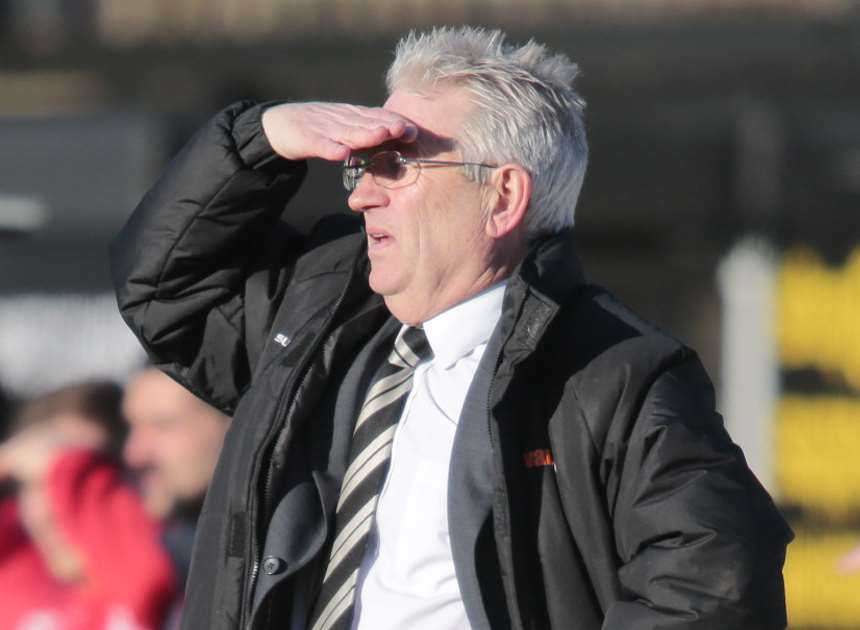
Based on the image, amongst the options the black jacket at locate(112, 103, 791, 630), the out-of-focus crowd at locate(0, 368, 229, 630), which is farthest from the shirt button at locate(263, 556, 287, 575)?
the out-of-focus crowd at locate(0, 368, 229, 630)

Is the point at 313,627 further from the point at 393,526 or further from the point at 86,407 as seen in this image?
the point at 86,407

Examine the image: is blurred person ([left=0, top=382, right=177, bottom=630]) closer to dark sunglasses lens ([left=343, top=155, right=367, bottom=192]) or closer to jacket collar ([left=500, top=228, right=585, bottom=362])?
dark sunglasses lens ([left=343, top=155, right=367, bottom=192])

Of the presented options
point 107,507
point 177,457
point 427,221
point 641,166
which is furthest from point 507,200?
point 641,166

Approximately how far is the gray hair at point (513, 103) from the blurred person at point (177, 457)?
1.82 m

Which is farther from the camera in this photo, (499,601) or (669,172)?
(669,172)

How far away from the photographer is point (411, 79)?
8.70 feet

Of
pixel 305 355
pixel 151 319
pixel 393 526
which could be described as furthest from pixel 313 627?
pixel 151 319

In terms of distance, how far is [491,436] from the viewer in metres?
2.38

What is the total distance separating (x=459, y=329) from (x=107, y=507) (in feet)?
6.85

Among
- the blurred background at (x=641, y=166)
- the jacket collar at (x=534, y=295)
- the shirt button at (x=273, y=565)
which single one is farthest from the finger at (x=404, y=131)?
the blurred background at (x=641, y=166)

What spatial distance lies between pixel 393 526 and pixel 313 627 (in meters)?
0.20

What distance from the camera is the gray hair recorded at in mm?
2602

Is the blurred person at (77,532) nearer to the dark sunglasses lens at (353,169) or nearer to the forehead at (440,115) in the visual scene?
the dark sunglasses lens at (353,169)

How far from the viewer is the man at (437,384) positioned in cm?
233
